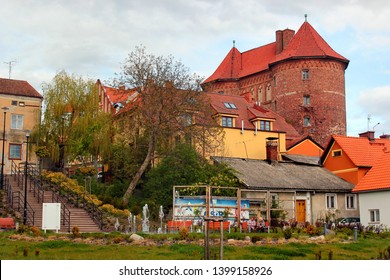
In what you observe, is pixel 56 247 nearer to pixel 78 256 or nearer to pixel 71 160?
pixel 78 256

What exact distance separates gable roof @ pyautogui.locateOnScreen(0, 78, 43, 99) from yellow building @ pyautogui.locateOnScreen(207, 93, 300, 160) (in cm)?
1474

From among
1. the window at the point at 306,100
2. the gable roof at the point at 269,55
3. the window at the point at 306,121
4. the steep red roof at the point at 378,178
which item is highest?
the gable roof at the point at 269,55

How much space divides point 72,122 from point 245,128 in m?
14.9

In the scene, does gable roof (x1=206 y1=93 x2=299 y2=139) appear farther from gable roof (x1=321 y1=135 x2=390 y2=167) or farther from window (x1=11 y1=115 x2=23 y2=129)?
window (x1=11 y1=115 x2=23 y2=129)

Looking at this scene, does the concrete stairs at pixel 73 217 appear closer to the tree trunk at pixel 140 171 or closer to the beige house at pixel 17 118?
the tree trunk at pixel 140 171

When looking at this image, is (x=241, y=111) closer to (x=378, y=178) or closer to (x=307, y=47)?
(x=378, y=178)

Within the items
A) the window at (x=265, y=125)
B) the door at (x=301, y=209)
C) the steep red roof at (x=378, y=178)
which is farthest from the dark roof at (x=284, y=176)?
the window at (x=265, y=125)

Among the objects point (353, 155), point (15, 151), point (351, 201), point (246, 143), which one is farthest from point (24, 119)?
point (351, 201)

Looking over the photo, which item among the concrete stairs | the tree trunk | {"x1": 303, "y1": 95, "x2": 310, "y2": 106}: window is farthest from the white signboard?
{"x1": 303, "y1": 95, "x2": 310, "y2": 106}: window

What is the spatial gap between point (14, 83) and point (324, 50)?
41030mm

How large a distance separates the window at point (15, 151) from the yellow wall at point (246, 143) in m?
16.0

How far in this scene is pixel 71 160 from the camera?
159 ft

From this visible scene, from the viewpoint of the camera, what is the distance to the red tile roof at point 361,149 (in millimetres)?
47375

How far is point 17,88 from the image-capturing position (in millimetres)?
51344
